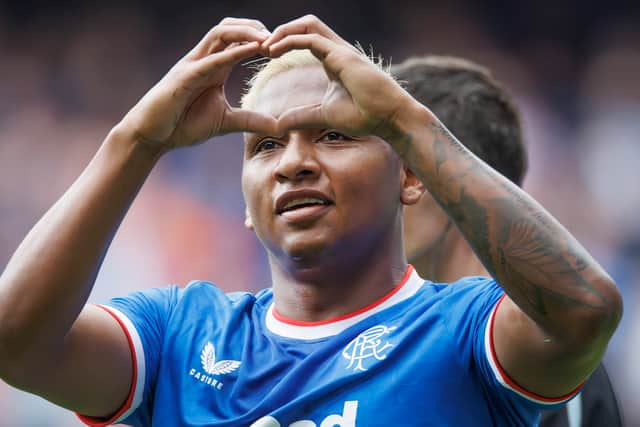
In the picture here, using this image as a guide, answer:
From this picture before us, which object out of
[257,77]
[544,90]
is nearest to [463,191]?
[257,77]

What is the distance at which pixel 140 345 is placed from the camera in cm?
241

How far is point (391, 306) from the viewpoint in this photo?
2.44 meters

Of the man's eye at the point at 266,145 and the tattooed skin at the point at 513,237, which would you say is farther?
the man's eye at the point at 266,145

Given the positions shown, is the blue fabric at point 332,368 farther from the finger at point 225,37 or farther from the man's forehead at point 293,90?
the finger at point 225,37

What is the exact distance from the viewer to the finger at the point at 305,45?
2084 mm

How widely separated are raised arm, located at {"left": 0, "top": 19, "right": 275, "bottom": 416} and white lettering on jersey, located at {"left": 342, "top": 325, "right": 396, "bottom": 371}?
582 millimetres

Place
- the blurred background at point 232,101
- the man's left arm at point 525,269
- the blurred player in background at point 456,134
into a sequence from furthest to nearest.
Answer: the blurred background at point 232,101 → the blurred player in background at point 456,134 → the man's left arm at point 525,269

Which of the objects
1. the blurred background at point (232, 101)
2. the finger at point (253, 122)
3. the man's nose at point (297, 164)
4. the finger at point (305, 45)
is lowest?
the blurred background at point (232, 101)

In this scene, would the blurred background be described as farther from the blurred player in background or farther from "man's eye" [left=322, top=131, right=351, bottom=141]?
"man's eye" [left=322, top=131, right=351, bottom=141]

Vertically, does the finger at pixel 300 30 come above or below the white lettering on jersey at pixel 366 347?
above

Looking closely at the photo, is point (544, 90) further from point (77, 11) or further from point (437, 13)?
point (77, 11)

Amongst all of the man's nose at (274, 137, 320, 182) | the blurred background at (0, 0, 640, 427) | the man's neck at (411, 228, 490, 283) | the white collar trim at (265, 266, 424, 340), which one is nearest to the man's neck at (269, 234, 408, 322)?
the white collar trim at (265, 266, 424, 340)

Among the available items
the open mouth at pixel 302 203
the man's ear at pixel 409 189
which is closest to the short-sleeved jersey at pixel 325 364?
the man's ear at pixel 409 189

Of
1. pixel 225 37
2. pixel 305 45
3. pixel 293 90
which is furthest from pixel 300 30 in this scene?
pixel 293 90
